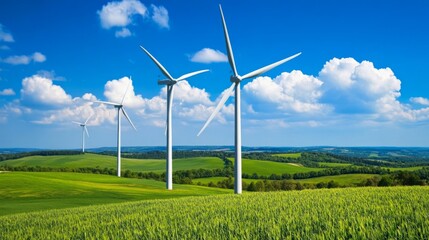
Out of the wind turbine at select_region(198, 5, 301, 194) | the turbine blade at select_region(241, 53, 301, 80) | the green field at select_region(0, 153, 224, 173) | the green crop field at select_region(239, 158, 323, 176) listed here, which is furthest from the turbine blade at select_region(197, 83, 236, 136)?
the green field at select_region(0, 153, 224, 173)

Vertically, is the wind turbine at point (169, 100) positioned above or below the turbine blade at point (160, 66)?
below

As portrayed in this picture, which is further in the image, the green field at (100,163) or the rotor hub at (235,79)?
the green field at (100,163)

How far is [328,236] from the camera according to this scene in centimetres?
884

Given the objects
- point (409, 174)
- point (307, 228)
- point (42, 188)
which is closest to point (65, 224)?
point (307, 228)

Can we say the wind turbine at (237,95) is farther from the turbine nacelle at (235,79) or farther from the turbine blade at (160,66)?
the turbine blade at (160,66)

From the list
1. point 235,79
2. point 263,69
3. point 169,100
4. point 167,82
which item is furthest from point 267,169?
point 235,79

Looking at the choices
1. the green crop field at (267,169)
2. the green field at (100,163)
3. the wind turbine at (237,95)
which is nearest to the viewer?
the wind turbine at (237,95)

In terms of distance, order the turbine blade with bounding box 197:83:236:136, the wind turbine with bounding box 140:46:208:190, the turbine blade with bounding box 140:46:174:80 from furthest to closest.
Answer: the wind turbine with bounding box 140:46:208:190
the turbine blade with bounding box 140:46:174:80
the turbine blade with bounding box 197:83:236:136

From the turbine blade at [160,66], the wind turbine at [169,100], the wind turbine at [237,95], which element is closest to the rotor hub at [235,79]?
the wind turbine at [237,95]

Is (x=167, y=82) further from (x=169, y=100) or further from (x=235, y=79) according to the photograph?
(x=235, y=79)

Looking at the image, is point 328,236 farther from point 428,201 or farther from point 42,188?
point 42,188

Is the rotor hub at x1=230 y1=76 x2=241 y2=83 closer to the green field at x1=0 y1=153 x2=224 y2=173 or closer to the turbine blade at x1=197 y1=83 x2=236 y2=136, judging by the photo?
the turbine blade at x1=197 y1=83 x2=236 y2=136

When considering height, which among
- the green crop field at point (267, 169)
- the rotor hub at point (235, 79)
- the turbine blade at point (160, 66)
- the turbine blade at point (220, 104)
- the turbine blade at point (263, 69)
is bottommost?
the green crop field at point (267, 169)

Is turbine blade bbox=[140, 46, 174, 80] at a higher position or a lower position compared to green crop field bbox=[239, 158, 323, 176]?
higher
